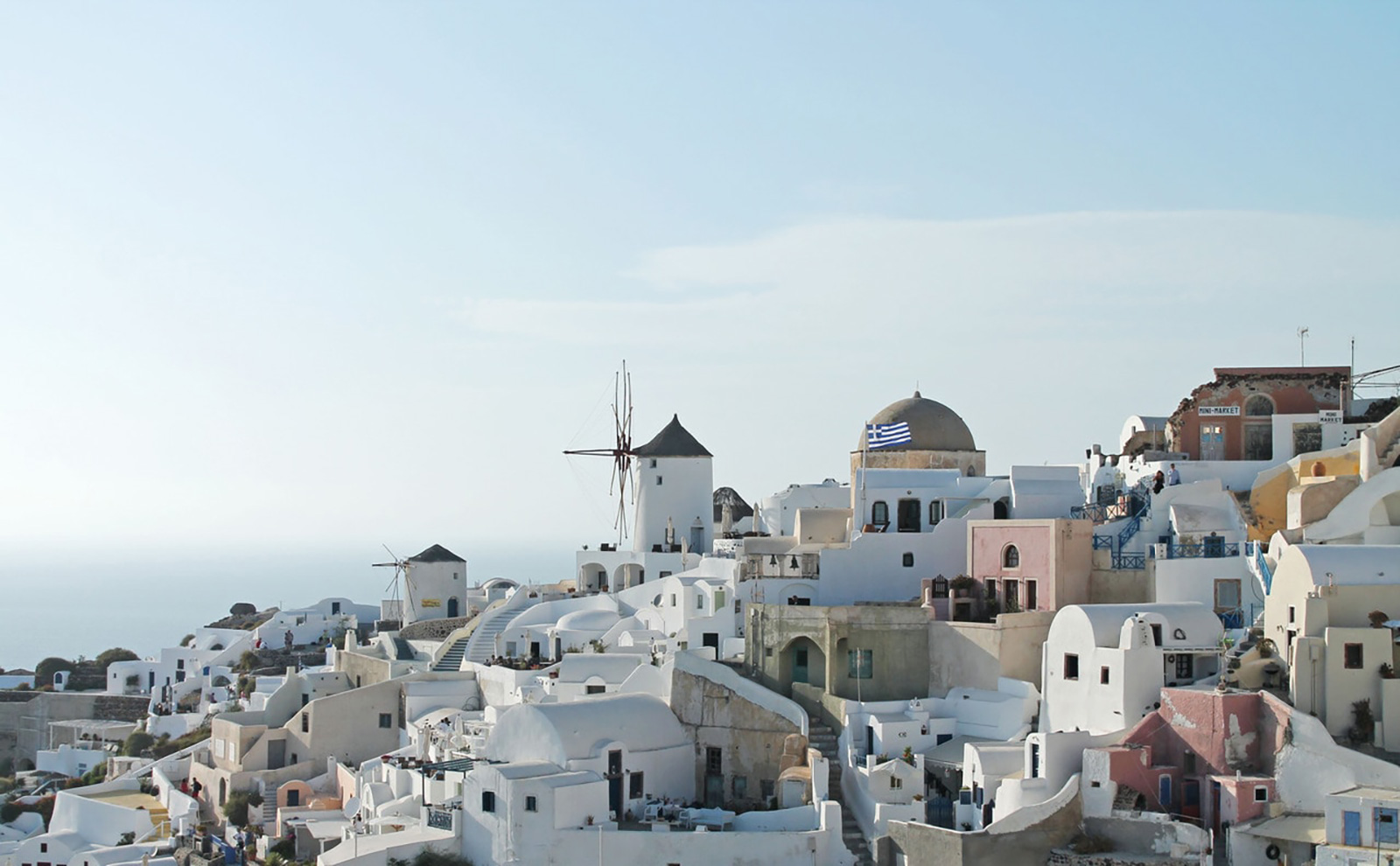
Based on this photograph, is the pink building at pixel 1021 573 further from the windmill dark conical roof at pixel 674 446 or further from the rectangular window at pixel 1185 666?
the windmill dark conical roof at pixel 674 446

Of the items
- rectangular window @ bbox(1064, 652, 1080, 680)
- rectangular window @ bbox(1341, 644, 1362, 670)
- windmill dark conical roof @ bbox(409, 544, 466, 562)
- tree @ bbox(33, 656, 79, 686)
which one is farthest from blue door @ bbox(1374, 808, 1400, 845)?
tree @ bbox(33, 656, 79, 686)

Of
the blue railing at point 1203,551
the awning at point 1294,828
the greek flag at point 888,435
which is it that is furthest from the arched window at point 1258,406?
the awning at point 1294,828

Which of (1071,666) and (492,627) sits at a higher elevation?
(1071,666)

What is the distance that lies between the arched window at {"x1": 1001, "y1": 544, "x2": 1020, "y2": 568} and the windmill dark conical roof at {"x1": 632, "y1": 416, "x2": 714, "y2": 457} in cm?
1571

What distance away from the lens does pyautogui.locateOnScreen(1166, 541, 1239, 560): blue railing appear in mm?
30922

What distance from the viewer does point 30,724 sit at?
53.0 metres

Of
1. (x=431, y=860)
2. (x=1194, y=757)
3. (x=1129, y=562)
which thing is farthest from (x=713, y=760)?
(x=1194, y=757)

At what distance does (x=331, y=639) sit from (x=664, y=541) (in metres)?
13.5

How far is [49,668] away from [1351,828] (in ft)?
156

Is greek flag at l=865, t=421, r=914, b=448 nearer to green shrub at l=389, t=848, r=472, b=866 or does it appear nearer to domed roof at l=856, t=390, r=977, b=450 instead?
domed roof at l=856, t=390, r=977, b=450

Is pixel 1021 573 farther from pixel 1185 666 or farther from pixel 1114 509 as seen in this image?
pixel 1185 666

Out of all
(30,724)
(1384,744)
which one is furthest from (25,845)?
(1384,744)

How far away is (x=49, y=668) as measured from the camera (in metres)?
57.8

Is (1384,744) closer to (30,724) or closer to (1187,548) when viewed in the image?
(1187,548)
